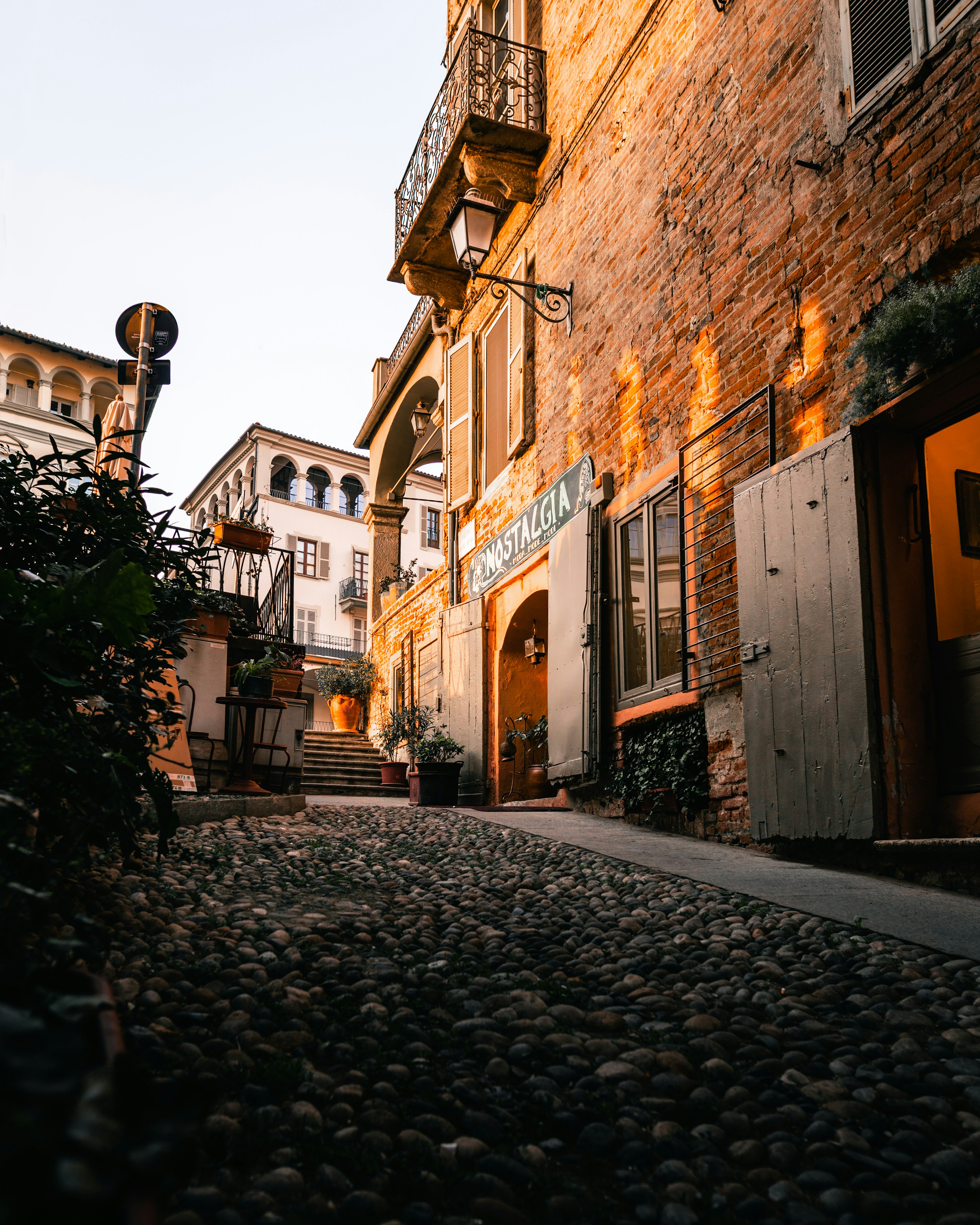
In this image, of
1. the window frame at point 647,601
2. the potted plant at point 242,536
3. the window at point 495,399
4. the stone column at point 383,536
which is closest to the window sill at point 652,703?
the window frame at point 647,601

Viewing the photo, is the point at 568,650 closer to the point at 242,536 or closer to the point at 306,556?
the point at 242,536

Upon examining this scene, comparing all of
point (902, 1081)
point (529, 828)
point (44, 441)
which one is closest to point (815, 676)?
point (529, 828)

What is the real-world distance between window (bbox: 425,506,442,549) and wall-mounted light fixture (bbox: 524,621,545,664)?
27030mm

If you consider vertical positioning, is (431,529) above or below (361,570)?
above

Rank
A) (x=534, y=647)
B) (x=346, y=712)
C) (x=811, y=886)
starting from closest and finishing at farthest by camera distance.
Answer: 1. (x=811, y=886)
2. (x=534, y=647)
3. (x=346, y=712)

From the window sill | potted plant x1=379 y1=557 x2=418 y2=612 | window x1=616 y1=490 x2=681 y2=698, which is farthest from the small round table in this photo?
potted plant x1=379 y1=557 x2=418 y2=612

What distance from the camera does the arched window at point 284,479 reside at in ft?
111

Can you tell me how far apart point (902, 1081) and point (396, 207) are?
12770mm

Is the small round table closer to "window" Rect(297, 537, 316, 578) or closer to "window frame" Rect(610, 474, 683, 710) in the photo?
"window frame" Rect(610, 474, 683, 710)

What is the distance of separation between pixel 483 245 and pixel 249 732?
513cm

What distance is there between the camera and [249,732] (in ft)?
23.4

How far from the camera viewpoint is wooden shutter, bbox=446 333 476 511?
450 inches

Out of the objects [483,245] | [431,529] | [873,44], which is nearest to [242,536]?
[483,245]

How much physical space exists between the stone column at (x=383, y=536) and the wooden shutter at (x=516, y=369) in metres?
6.42
